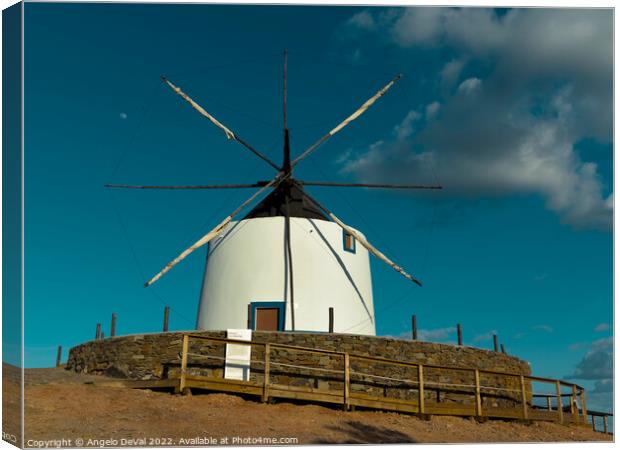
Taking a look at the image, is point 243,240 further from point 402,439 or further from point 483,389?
point 402,439

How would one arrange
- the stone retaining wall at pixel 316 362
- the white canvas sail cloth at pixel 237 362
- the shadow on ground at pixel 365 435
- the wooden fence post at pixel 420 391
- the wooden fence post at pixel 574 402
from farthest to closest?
the wooden fence post at pixel 574 402 → the stone retaining wall at pixel 316 362 → the white canvas sail cloth at pixel 237 362 → the wooden fence post at pixel 420 391 → the shadow on ground at pixel 365 435

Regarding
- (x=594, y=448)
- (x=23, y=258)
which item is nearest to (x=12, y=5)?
(x=23, y=258)

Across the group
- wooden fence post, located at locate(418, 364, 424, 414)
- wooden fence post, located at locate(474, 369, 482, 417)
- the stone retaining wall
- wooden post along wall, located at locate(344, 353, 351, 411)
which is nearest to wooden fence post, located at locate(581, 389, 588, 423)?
the stone retaining wall

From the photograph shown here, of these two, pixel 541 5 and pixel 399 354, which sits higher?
pixel 541 5

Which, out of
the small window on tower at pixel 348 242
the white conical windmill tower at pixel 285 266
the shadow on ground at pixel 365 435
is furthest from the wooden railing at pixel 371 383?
the small window on tower at pixel 348 242

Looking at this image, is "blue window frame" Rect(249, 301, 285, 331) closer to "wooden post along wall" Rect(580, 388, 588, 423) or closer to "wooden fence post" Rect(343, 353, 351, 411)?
"wooden fence post" Rect(343, 353, 351, 411)

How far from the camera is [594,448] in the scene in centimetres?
1282


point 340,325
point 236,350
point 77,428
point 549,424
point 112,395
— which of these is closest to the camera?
point 77,428

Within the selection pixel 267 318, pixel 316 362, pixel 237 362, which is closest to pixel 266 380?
pixel 237 362

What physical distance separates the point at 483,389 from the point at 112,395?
886 cm

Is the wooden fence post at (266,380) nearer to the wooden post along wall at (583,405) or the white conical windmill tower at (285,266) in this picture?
the white conical windmill tower at (285,266)

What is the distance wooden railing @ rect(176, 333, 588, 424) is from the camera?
14336 mm

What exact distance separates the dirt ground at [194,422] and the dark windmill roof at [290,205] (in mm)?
7599

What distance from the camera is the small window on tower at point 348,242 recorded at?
21.4m
